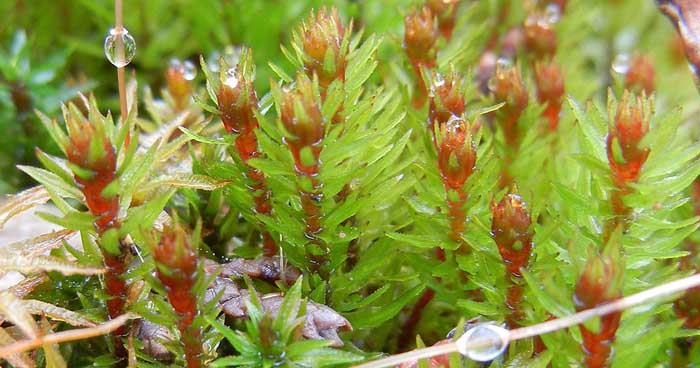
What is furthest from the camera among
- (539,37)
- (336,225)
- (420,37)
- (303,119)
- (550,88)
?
(539,37)

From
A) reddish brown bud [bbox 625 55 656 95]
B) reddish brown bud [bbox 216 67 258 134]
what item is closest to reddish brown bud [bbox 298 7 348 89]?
reddish brown bud [bbox 216 67 258 134]

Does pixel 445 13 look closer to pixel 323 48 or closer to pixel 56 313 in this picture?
pixel 323 48

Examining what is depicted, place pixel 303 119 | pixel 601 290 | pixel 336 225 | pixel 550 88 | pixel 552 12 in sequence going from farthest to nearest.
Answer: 1. pixel 552 12
2. pixel 550 88
3. pixel 336 225
4. pixel 303 119
5. pixel 601 290

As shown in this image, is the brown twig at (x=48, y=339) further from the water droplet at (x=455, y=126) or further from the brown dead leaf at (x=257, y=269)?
the water droplet at (x=455, y=126)

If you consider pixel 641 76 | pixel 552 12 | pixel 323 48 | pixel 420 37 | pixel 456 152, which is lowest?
pixel 641 76

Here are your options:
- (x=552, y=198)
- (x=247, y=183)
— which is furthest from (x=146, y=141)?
(x=552, y=198)

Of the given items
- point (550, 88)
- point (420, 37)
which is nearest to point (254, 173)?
point (420, 37)

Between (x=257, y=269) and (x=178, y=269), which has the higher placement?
(x=178, y=269)

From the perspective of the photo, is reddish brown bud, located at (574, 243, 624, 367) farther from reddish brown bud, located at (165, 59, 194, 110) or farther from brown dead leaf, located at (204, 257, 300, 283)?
reddish brown bud, located at (165, 59, 194, 110)
